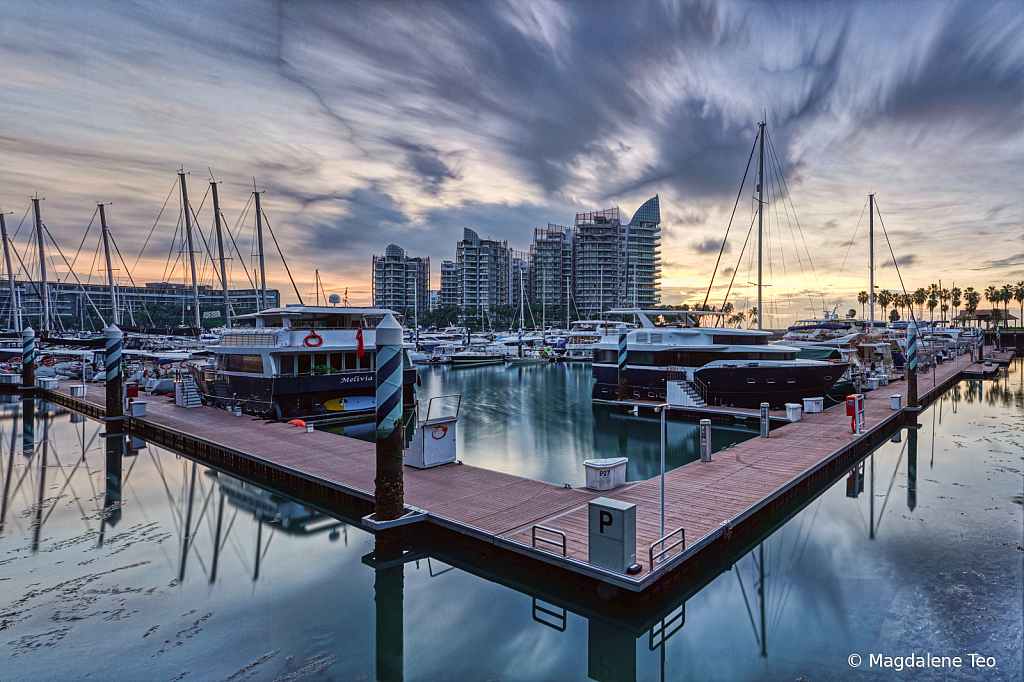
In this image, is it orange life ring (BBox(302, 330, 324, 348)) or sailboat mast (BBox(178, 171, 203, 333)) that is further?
sailboat mast (BBox(178, 171, 203, 333))

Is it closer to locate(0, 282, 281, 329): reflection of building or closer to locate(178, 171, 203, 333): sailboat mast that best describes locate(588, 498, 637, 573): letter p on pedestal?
locate(178, 171, 203, 333): sailboat mast

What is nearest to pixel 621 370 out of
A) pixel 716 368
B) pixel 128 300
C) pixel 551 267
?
pixel 716 368

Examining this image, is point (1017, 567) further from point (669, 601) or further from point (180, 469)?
point (180, 469)

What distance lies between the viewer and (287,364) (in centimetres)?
2689

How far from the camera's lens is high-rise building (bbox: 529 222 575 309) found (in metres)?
158

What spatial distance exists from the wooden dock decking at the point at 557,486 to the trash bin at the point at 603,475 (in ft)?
0.87

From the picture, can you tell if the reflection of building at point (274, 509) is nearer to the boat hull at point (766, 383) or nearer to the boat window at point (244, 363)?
the boat window at point (244, 363)

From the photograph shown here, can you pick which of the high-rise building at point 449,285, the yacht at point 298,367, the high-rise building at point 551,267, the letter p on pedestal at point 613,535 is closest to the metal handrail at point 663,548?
the letter p on pedestal at point 613,535

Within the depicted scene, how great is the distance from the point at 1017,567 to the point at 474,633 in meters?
11.1

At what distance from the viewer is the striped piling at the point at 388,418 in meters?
11.6

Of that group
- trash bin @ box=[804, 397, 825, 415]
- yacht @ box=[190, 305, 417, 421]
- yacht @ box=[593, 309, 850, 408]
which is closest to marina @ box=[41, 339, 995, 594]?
trash bin @ box=[804, 397, 825, 415]

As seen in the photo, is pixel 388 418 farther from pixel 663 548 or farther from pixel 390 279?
pixel 390 279

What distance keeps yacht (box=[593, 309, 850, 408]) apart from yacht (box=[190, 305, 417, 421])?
45.3 ft

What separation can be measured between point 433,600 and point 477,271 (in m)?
154
